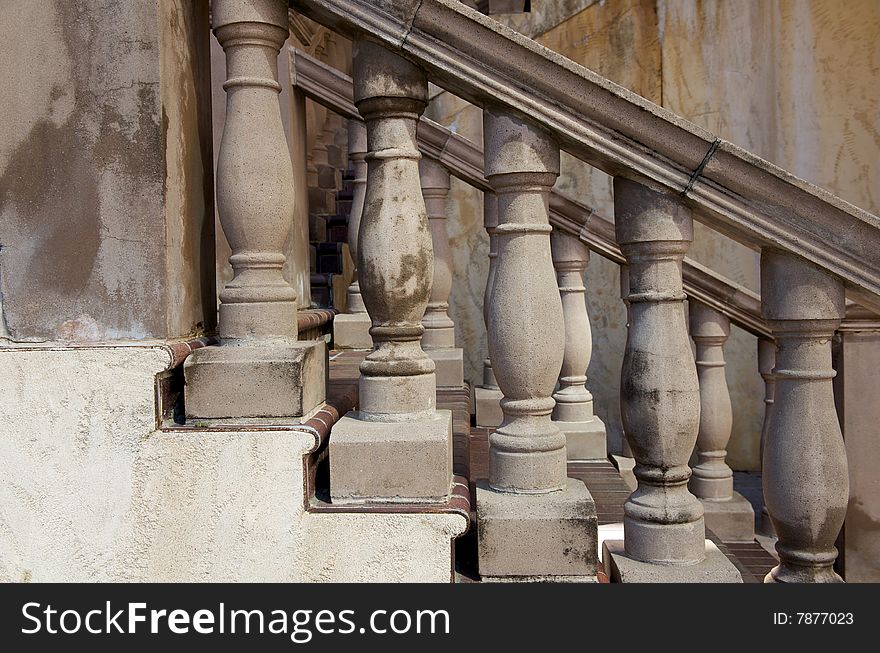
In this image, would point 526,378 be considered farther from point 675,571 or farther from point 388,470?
point 675,571

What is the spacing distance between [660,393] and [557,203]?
220 centimetres

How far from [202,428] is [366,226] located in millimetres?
645

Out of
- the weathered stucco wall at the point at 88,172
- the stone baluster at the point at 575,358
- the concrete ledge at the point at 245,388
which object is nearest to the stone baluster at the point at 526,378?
the concrete ledge at the point at 245,388

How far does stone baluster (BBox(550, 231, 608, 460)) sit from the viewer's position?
4.14 m

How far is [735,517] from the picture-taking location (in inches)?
173

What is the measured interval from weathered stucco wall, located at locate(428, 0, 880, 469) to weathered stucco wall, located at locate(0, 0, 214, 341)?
4.90 meters

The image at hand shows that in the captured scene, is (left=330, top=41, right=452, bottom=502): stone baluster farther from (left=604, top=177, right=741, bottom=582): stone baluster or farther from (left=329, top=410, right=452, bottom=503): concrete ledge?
(left=604, top=177, right=741, bottom=582): stone baluster

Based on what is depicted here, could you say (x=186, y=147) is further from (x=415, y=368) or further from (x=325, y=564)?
(x=325, y=564)

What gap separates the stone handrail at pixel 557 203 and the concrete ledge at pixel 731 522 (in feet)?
3.36

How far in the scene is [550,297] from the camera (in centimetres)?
196

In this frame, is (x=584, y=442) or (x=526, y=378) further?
(x=584, y=442)

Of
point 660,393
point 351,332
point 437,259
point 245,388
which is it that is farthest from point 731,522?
point 245,388

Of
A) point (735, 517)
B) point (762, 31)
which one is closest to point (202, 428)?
point (735, 517)

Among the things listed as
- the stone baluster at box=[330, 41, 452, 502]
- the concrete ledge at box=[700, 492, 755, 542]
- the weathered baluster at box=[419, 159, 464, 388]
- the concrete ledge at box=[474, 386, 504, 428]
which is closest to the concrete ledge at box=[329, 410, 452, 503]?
the stone baluster at box=[330, 41, 452, 502]
